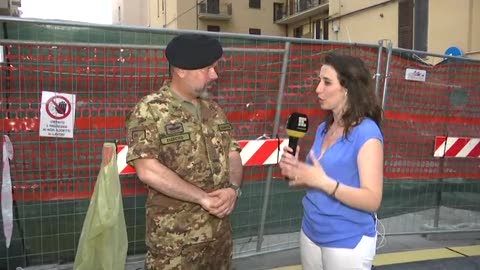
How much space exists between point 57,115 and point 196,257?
1.72 m

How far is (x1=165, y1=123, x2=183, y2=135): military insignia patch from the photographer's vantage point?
2.28 m

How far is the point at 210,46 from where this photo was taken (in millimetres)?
2307

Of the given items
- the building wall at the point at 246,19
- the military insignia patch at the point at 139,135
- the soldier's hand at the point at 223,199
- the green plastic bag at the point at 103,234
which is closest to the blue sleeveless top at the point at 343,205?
the soldier's hand at the point at 223,199

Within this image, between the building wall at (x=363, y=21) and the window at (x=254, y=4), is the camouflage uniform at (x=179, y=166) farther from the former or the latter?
the window at (x=254, y=4)

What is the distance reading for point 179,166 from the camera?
233 centimetres

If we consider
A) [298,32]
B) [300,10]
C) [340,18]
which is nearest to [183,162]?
[340,18]

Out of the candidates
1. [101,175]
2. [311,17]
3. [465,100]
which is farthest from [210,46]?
[311,17]

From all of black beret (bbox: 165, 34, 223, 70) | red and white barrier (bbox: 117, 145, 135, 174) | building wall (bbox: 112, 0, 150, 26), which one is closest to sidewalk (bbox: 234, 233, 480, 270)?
red and white barrier (bbox: 117, 145, 135, 174)

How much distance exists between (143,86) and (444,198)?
3645 mm

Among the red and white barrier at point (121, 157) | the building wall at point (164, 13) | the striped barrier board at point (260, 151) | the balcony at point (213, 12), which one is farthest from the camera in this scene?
the building wall at point (164, 13)

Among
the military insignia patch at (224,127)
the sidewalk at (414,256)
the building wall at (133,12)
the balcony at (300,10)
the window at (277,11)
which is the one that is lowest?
the sidewalk at (414,256)

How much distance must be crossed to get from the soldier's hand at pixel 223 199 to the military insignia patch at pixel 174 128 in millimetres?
350

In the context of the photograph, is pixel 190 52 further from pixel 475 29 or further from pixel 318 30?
pixel 318 30

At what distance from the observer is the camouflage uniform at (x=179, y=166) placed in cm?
227
